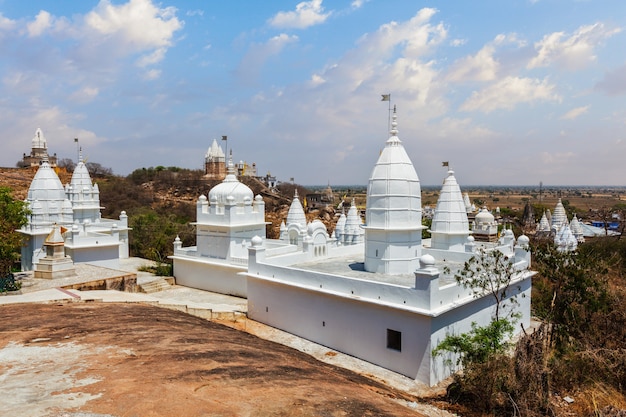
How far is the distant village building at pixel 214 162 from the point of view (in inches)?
3314

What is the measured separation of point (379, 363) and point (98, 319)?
8577 mm

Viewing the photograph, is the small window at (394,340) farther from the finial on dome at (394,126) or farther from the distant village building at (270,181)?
the distant village building at (270,181)

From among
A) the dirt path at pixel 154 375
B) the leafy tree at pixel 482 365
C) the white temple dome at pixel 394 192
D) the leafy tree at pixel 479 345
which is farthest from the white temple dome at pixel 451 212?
the dirt path at pixel 154 375

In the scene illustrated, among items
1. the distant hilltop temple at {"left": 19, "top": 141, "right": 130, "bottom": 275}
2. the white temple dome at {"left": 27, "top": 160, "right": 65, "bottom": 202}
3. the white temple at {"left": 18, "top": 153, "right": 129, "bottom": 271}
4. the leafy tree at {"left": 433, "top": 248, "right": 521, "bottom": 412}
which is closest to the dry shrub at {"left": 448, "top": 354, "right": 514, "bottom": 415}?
the leafy tree at {"left": 433, "top": 248, "right": 521, "bottom": 412}

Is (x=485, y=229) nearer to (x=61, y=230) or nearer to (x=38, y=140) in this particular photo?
(x=61, y=230)

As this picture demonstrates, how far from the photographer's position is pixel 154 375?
737 cm

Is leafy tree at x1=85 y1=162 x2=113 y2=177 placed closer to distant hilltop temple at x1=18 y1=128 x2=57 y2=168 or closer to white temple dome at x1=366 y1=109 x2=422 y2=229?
distant hilltop temple at x1=18 y1=128 x2=57 y2=168

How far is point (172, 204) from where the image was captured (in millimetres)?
67688

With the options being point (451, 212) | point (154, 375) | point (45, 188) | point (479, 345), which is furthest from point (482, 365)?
point (45, 188)

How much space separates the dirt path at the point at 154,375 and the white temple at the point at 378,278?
304 cm

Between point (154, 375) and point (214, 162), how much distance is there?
7952 centimetres

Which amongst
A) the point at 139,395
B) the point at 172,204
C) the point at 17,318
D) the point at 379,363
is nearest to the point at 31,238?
the point at 17,318

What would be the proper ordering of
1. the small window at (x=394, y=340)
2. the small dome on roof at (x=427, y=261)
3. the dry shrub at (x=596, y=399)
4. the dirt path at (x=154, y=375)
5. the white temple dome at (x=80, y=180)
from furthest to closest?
the white temple dome at (x=80, y=180)
the small window at (x=394, y=340)
the small dome on roof at (x=427, y=261)
the dry shrub at (x=596, y=399)
the dirt path at (x=154, y=375)

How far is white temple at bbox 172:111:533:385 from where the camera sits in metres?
13.5
